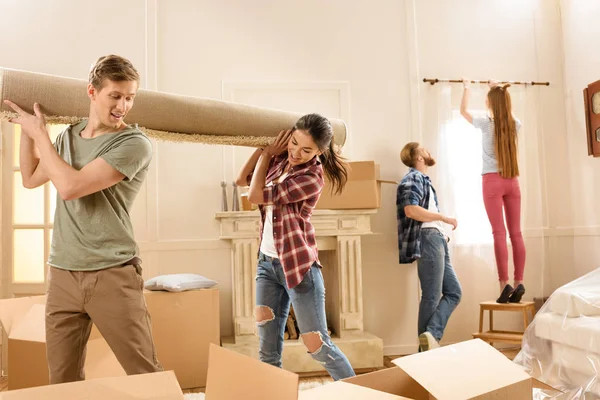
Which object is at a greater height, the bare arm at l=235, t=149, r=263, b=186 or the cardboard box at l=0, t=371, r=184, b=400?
the bare arm at l=235, t=149, r=263, b=186

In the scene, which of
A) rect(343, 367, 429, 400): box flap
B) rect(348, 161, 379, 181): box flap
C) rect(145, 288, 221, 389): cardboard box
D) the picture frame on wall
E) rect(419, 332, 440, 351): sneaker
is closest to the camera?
rect(343, 367, 429, 400): box flap

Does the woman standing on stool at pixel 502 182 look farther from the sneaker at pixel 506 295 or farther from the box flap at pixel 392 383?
the box flap at pixel 392 383

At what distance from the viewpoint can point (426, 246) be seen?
362 centimetres

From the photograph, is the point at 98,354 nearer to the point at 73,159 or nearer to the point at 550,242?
the point at 73,159

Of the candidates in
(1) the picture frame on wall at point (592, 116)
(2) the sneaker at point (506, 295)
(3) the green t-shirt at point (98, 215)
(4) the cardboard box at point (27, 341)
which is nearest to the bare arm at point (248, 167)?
(3) the green t-shirt at point (98, 215)

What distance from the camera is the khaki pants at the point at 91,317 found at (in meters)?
1.38

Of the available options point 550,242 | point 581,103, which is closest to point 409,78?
point 581,103

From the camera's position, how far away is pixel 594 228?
4.13m

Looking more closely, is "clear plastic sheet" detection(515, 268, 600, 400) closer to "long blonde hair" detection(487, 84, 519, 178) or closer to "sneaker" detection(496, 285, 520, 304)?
"sneaker" detection(496, 285, 520, 304)

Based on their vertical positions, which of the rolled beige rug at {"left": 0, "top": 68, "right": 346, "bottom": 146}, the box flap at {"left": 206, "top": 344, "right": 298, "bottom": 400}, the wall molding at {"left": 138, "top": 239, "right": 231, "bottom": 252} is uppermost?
the rolled beige rug at {"left": 0, "top": 68, "right": 346, "bottom": 146}

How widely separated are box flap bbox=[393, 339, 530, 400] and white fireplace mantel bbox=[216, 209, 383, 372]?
229 centimetres

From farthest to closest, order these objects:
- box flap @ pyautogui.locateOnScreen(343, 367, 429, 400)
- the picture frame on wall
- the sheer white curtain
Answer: the sheer white curtain → the picture frame on wall → box flap @ pyautogui.locateOnScreen(343, 367, 429, 400)

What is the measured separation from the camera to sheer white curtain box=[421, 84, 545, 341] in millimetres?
4156

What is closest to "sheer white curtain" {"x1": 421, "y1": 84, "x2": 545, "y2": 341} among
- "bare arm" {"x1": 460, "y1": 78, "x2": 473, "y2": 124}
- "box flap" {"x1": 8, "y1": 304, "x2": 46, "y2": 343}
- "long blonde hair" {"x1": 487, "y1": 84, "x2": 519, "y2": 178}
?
"bare arm" {"x1": 460, "y1": 78, "x2": 473, "y2": 124}
